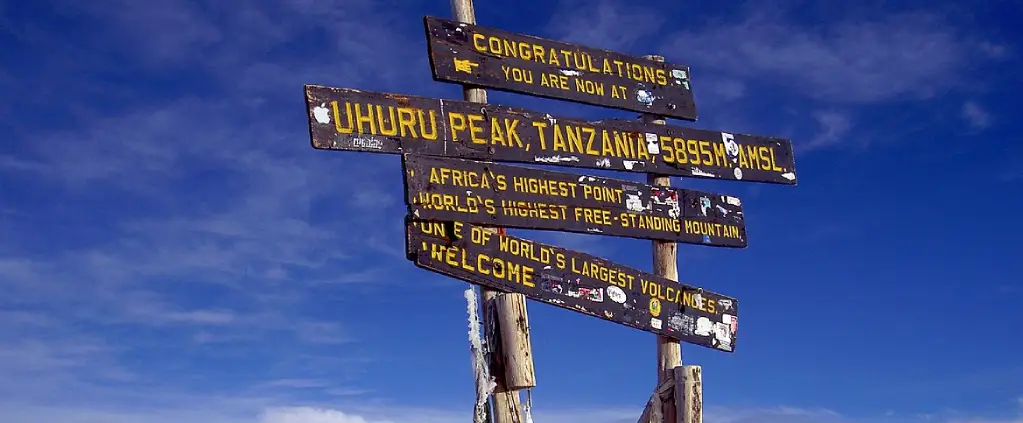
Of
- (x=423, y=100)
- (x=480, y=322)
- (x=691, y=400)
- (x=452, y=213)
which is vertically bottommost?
(x=691, y=400)

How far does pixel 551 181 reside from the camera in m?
8.70

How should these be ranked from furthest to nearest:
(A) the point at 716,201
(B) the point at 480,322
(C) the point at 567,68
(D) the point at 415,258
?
(A) the point at 716,201
(C) the point at 567,68
(B) the point at 480,322
(D) the point at 415,258

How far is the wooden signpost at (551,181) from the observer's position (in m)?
8.06

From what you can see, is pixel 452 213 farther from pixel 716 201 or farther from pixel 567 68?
pixel 716 201

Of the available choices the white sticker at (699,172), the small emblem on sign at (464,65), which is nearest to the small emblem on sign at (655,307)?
the white sticker at (699,172)

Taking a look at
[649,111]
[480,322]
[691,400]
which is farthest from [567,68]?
[691,400]

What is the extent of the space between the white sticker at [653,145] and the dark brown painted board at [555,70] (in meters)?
0.28

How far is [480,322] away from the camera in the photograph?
27.8 ft

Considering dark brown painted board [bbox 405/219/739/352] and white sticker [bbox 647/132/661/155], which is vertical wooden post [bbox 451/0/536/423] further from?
white sticker [bbox 647/132/661/155]

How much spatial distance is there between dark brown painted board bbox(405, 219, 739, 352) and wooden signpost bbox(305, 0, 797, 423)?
0.01 meters

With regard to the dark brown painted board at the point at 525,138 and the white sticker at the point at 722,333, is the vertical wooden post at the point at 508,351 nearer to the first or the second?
A: the dark brown painted board at the point at 525,138

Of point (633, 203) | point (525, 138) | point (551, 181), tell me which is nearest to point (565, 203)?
point (551, 181)

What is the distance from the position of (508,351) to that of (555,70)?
243 cm

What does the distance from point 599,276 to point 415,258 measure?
66.7 inches
